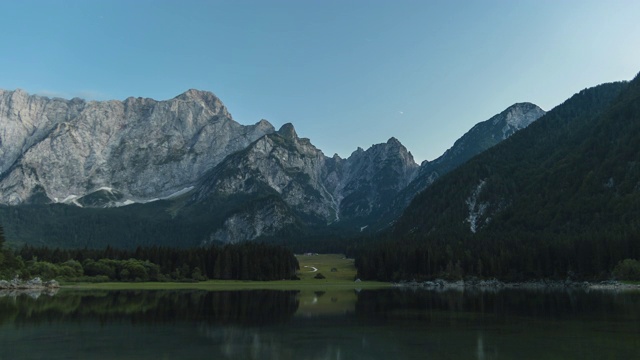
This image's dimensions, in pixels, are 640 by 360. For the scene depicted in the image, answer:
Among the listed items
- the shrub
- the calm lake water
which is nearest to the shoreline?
the shrub

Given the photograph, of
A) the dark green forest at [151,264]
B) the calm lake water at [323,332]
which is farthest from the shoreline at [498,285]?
the calm lake water at [323,332]

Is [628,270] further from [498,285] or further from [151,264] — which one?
[151,264]

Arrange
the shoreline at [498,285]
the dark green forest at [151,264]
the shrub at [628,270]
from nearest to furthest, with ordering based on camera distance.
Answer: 1. the shrub at [628,270]
2. the shoreline at [498,285]
3. the dark green forest at [151,264]

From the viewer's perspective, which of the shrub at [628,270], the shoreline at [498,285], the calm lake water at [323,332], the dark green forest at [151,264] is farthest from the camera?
the dark green forest at [151,264]

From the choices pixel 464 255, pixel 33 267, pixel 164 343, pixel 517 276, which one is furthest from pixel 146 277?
pixel 164 343

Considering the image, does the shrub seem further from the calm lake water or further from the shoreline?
the calm lake water

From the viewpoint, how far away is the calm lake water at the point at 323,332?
40250mm

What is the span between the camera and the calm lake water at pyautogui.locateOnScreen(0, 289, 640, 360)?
4025 centimetres

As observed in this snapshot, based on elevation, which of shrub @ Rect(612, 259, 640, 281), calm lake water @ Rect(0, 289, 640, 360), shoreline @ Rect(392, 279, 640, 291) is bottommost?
shoreline @ Rect(392, 279, 640, 291)

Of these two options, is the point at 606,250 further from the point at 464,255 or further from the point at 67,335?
the point at 67,335

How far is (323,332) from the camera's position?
53.5 m

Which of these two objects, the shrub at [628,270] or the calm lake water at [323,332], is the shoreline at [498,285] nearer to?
the shrub at [628,270]

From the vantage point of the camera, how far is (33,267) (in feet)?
537

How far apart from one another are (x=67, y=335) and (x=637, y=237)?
536 feet
